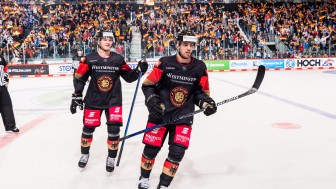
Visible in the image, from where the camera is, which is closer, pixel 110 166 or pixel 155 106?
pixel 155 106

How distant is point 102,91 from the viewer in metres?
3.85

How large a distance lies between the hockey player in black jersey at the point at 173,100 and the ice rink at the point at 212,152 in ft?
1.43

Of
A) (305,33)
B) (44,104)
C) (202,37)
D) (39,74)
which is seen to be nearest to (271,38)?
(305,33)

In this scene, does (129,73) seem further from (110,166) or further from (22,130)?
(22,130)

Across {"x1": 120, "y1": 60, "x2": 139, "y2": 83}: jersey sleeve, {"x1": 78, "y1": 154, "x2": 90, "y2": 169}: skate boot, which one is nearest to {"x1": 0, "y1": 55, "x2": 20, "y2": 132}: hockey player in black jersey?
{"x1": 78, "y1": 154, "x2": 90, "y2": 169}: skate boot

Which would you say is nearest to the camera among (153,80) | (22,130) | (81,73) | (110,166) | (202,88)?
(153,80)

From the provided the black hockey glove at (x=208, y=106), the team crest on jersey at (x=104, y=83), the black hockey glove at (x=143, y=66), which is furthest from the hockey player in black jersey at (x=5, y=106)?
the black hockey glove at (x=208, y=106)

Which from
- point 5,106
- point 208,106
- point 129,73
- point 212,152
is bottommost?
point 212,152

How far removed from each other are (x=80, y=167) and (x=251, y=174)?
202 centimetres

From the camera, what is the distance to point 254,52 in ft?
62.0

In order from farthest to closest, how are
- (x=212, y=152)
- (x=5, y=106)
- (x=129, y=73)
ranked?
(x=5, y=106)
(x=212, y=152)
(x=129, y=73)

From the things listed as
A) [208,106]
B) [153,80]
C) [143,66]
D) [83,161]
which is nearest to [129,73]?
[143,66]

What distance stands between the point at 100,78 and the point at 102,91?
0.16m

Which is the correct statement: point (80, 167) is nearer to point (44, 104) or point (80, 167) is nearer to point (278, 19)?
point (44, 104)
